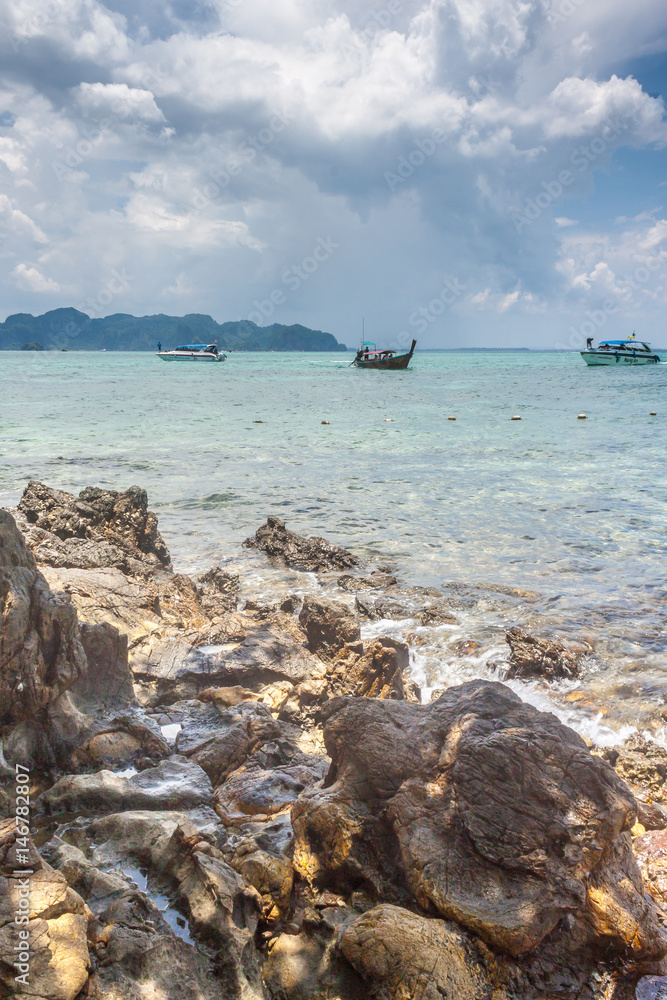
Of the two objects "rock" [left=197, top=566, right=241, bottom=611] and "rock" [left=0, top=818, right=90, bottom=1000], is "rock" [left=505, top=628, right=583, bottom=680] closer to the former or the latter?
"rock" [left=197, top=566, right=241, bottom=611]

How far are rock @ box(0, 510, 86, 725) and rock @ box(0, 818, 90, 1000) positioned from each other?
1292 mm

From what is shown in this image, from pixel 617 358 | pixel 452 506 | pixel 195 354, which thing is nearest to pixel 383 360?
pixel 617 358

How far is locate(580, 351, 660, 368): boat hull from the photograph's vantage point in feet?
250

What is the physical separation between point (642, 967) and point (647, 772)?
6.89ft

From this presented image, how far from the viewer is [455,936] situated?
2.48m

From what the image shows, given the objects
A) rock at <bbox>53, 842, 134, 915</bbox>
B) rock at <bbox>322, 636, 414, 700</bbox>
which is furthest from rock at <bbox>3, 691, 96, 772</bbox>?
rock at <bbox>322, 636, 414, 700</bbox>

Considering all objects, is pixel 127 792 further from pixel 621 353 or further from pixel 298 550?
pixel 621 353

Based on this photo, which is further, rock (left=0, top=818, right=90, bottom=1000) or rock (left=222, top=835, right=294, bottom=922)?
rock (left=222, top=835, right=294, bottom=922)

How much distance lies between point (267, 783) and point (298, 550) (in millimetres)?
6117

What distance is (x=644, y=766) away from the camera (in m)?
4.49

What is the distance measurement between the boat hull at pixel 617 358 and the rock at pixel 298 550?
253 ft

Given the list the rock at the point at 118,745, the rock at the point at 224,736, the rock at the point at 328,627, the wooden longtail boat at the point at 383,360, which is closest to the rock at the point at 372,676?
the rock at the point at 328,627

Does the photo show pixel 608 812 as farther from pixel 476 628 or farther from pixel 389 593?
pixel 389 593

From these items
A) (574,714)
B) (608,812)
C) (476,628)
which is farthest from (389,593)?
(608,812)
